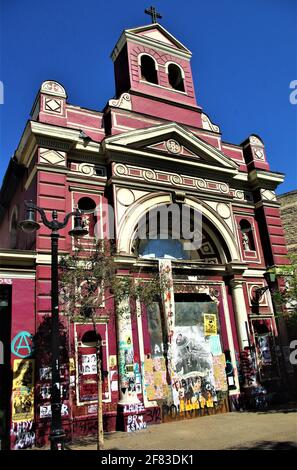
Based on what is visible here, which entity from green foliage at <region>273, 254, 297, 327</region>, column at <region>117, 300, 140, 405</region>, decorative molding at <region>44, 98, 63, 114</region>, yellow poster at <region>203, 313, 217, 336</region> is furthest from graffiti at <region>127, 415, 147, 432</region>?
decorative molding at <region>44, 98, 63, 114</region>

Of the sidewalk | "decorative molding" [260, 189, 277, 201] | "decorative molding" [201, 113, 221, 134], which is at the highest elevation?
"decorative molding" [201, 113, 221, 134]

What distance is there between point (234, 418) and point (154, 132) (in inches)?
473

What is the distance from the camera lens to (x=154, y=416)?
46.0 ft

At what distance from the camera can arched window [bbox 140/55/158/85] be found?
2044cm

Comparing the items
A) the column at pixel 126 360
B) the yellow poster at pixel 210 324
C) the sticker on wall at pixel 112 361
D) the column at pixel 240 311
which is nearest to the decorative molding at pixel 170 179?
the column at pixel 240 311

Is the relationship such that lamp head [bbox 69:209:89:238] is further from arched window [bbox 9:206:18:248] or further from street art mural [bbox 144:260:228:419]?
arched window [bbox 9:206:18:248]

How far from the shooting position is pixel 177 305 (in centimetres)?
1614

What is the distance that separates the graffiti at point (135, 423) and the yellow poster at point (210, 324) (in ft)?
15.3

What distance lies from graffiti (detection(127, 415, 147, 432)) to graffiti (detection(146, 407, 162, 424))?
538 mm

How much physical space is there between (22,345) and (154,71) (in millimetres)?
15133

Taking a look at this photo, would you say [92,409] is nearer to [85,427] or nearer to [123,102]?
[85,427]

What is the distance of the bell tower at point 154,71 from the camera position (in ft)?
62.6

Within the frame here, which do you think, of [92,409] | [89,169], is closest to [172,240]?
[89,169]
